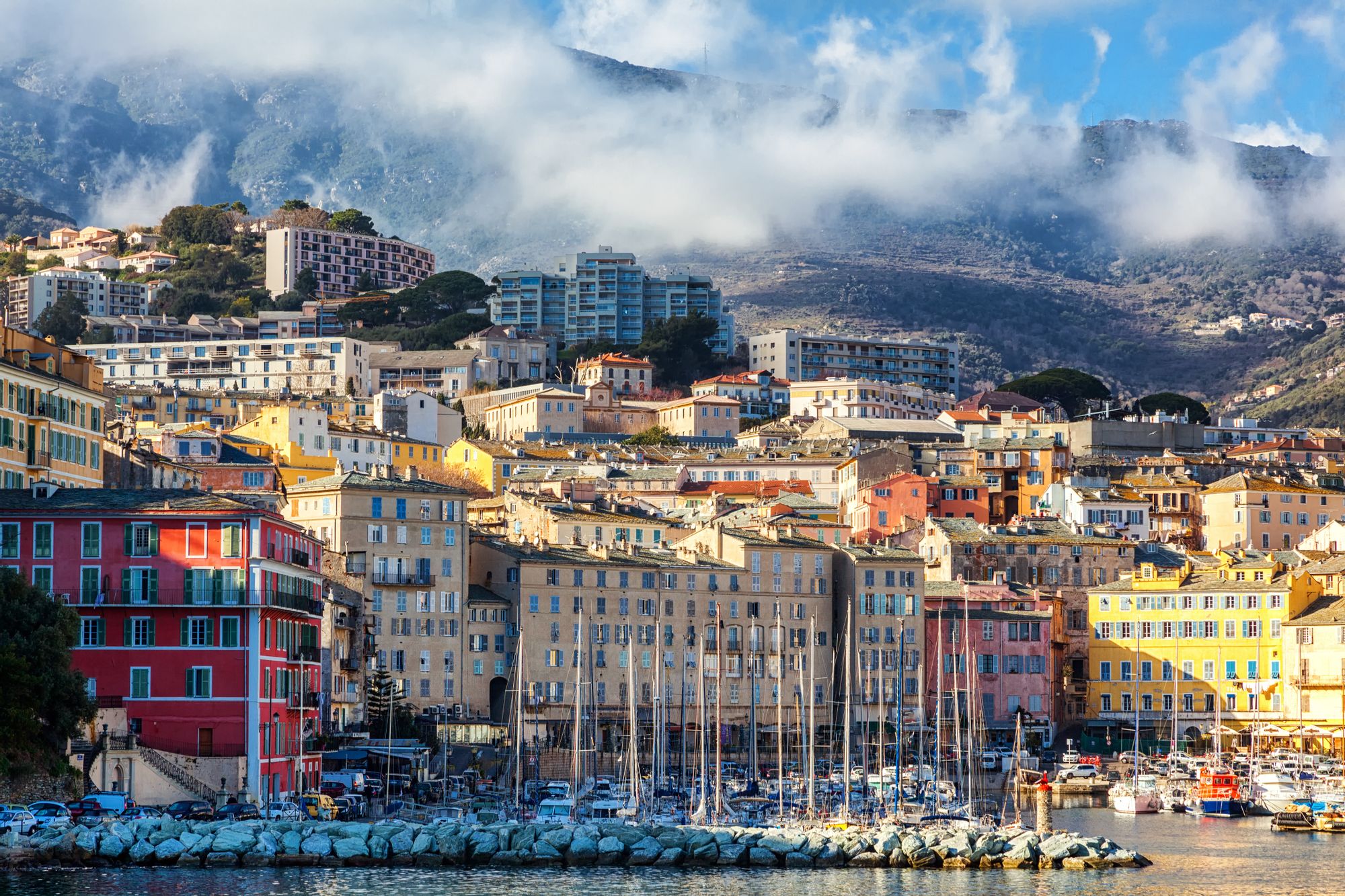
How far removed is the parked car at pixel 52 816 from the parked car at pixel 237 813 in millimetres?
5619

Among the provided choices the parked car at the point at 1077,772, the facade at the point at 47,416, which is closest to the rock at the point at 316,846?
the facade at the point at 47,416

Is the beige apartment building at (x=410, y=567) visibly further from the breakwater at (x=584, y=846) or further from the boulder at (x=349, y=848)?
the boulder at (x=349, y=848)

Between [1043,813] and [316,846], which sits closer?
[316,846]

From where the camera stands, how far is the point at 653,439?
17700cm

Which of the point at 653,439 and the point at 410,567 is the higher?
the point at 653,439

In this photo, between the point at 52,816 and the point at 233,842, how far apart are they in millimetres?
5010

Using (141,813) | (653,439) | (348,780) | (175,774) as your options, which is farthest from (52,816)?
(653,439)

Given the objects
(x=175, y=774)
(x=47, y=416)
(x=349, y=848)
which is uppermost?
(x=47, y=416)

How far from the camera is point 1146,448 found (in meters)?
168

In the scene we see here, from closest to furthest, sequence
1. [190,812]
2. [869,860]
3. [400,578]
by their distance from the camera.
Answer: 1. [190,812]
2. [869,860]
3. [400,578]

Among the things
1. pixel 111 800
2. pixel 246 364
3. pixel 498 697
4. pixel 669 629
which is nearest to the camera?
pixel 111 800

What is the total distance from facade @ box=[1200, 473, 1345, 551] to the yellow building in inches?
899

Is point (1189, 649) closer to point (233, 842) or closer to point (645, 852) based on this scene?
point (645, 852)

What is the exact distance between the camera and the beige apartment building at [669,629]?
101 meters
